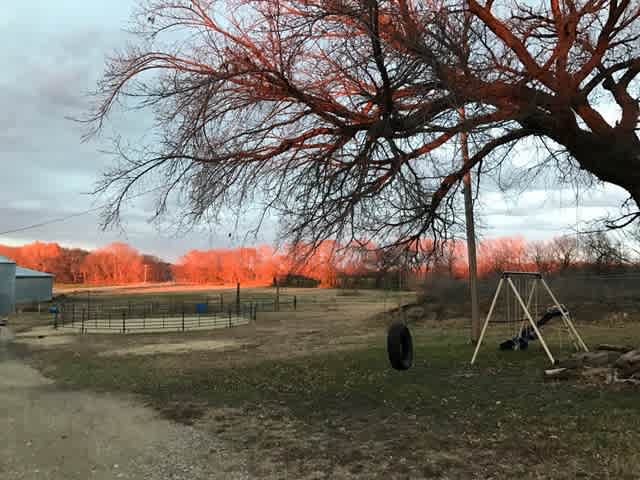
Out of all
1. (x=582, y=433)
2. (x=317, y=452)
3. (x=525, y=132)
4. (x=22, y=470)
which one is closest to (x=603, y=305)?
(x=525, y=132)

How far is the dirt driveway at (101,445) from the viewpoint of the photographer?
17.2 feet

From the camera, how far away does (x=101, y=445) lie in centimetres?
623

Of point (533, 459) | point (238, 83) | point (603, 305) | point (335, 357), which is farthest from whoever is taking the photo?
point (603, 305)

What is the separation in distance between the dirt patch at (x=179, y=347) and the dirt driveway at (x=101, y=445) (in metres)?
7.57

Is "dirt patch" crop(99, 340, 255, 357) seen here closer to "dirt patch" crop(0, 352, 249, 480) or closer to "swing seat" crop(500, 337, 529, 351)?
"dirt patch" crop(0, 352, 249, 480)

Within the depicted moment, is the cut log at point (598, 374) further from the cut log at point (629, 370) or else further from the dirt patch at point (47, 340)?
the dirt patch at point (47, 340)

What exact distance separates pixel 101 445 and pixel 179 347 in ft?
40.7

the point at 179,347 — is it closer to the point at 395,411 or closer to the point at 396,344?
the point at 396,344

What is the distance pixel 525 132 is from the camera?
8000 millimetres

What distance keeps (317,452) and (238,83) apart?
438 cm

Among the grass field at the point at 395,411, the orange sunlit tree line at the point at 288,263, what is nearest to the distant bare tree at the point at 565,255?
the orange sunlit tree line at the point at 288,263

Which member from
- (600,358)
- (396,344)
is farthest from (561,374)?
(396,344)

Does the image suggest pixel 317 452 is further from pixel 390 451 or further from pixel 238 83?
pixel 238 83

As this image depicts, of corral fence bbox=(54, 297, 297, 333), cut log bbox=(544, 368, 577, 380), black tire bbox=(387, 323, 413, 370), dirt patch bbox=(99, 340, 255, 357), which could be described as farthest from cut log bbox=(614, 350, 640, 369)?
corral fence bbox=(54, 297, 297, 333)
